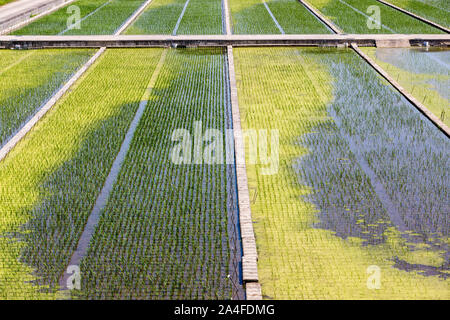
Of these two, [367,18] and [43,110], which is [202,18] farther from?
[43,110]

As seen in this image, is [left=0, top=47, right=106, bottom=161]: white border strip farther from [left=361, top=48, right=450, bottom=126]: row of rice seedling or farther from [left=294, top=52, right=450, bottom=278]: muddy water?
[left=361, top=48, right=450, bottom=126]: row of rice seedling

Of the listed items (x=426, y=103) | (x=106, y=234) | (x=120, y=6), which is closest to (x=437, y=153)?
(x=426, y=103)

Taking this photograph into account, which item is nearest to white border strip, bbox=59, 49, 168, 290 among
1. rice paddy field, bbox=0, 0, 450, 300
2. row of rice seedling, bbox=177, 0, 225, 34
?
rice paddy field, bbox=0, 0, 450, 300

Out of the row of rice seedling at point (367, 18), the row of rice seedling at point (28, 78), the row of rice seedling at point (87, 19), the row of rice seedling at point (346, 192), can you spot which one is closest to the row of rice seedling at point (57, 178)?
the row of rice seedling at point (28, 78)

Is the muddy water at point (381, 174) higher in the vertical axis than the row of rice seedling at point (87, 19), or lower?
lower

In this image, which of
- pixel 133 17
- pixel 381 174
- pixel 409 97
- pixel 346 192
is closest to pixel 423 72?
pixel 409 97

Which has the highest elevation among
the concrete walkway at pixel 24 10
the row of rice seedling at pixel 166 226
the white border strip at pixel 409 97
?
the concrete walkway at pixel 24 10

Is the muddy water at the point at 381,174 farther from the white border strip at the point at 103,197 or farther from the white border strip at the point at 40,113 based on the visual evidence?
the white border strip at the point at 40,113

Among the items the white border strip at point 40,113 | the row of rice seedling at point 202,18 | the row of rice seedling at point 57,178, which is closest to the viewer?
the row of rice seedling at point 57,178
